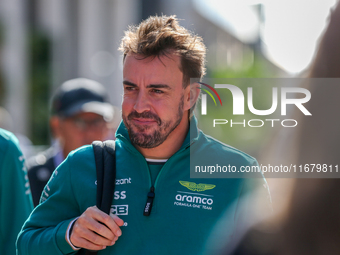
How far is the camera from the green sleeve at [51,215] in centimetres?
186

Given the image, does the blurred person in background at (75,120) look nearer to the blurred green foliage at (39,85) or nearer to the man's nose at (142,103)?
the man's nose at (142,103)

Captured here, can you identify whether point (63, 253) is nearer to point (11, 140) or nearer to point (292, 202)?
point (11, 140)

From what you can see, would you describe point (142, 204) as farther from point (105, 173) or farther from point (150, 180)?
point (105, 173)

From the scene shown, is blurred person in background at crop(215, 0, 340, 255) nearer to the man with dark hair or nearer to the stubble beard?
the man with dark hair

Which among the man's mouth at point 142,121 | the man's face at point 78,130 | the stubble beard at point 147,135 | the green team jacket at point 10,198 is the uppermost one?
the man's mouth at point 142,121

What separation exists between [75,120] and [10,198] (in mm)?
1323

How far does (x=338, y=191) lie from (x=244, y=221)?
130cm

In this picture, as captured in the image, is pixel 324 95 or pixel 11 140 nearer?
pixel 324 95

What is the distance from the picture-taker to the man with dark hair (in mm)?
1838

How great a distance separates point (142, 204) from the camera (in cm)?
193

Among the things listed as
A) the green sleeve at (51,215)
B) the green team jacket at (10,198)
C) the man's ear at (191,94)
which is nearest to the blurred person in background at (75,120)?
the green team jacket at (10,198)

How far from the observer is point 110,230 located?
170 cm

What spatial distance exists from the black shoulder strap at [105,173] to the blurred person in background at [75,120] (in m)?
1.47

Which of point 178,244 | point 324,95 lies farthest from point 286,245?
Answer: point 178,244
